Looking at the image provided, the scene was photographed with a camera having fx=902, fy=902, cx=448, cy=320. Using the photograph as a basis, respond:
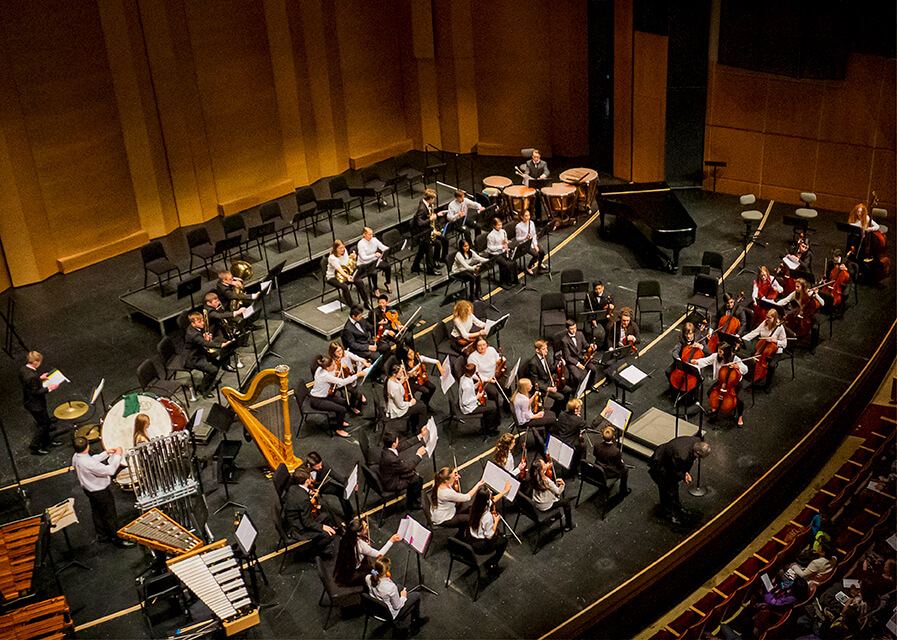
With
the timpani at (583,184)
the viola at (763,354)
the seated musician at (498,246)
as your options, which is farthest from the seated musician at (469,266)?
the viola at (763,354)

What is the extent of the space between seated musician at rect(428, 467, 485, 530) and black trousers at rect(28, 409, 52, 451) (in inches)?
197

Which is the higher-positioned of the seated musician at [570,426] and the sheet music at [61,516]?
the seated musician at [570,426]

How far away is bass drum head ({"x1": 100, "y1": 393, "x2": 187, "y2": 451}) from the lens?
894 cm

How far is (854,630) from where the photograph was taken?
7.83 metres

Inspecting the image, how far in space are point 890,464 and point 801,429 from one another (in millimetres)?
1051

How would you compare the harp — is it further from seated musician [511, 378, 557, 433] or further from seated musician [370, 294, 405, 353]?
seated musician [511, 378, 557, 433]

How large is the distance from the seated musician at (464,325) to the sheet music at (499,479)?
10.4ft

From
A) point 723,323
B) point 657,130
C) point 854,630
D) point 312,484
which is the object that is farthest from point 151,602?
point 657,130

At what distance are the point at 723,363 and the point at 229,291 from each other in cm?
632

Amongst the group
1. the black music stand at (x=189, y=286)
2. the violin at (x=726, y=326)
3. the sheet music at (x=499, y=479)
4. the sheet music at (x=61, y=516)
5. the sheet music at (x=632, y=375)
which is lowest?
the sheet music at (x=61, y=516)

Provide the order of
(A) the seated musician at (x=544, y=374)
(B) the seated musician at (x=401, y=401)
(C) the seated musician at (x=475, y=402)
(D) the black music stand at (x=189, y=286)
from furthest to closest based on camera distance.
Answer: (D) the black music stand at (x=189, y=286)
(A) the seated musician at (x=544, y=374)
(C) the seated musician at (x=475, y=402)
(B) the seated musician at (x=401, y=401)

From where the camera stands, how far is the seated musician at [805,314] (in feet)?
38.1

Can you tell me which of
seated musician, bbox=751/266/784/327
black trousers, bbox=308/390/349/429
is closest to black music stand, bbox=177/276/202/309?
black trousers, bbox=308/390/349/429

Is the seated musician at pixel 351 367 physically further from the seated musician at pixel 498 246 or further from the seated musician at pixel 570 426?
the seated musician at pixel 498 246
